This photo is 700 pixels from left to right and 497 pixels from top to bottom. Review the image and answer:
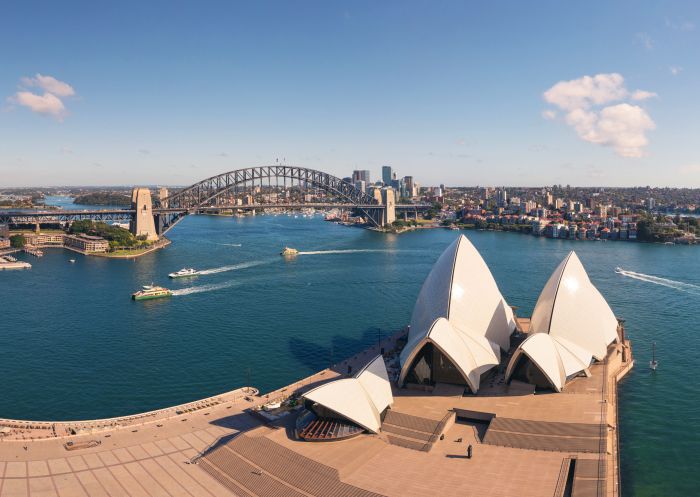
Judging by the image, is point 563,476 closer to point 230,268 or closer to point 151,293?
point 151,293

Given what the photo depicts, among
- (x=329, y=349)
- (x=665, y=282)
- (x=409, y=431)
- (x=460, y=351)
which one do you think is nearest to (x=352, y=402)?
(x=409, y=431)

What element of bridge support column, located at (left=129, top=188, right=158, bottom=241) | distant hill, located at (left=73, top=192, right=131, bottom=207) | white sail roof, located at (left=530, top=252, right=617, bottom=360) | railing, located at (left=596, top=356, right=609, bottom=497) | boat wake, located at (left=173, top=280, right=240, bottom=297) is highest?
distant hill, located at (left=73, top=192, right=131, bottom=207)

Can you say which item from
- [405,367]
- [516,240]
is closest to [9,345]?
[405,367]

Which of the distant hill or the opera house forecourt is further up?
the distant hill

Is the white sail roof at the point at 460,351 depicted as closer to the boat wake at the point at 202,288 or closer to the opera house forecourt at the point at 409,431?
the opera house forecourt at the point at 409,431

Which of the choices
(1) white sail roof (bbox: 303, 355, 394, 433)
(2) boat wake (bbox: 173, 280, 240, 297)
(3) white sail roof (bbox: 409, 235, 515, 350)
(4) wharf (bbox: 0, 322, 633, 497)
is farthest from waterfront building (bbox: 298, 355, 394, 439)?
(2) boat wake (bbox: 173, 280, 240, 297)

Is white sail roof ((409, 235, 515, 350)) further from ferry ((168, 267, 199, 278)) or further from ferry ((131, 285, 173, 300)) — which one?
→ ferry ((168, 267, 199, 278))

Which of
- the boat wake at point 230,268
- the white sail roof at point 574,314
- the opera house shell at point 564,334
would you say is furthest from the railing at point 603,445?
the boat wake at point 230,268
